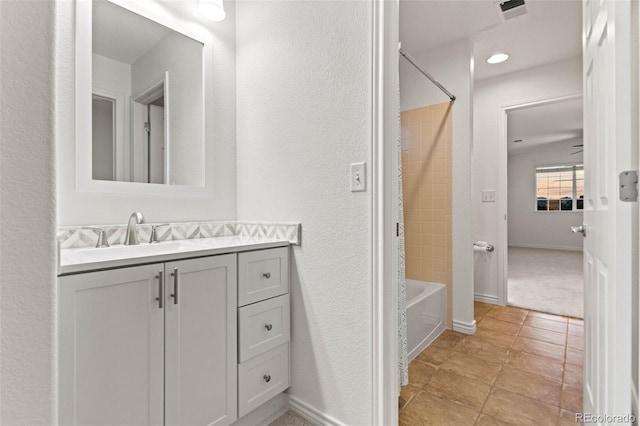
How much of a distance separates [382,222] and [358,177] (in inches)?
8.5

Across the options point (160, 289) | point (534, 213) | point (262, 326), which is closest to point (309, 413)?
point (262, 326)

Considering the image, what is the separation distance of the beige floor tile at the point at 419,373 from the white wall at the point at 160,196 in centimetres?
145

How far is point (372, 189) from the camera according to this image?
4.13 ft

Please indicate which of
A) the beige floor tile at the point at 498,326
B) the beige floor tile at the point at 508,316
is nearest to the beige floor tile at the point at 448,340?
the beige floor tile at the point at 498,326

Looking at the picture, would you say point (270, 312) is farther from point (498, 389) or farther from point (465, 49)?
point (465, 49)

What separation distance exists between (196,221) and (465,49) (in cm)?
251

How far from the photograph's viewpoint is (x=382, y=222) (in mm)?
1241

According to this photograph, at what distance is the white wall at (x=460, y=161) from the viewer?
256cm

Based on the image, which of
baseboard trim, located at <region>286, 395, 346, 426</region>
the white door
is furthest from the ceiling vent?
baseboard trim, located at <region>286, 395, 346, 426</region>

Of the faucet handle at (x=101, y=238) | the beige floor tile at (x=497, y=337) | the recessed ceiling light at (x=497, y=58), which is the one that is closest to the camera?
the faucet handle at (x=101, y=238)

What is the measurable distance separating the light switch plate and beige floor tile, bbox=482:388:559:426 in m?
1.28

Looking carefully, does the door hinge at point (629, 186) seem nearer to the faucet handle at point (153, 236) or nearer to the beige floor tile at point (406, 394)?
the beige floor tile at point (406, 394)

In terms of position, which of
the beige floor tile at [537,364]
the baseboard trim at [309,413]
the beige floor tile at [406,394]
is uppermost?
the baseboard trim at [309,413]

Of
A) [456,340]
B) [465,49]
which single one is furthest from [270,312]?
[465,49]
